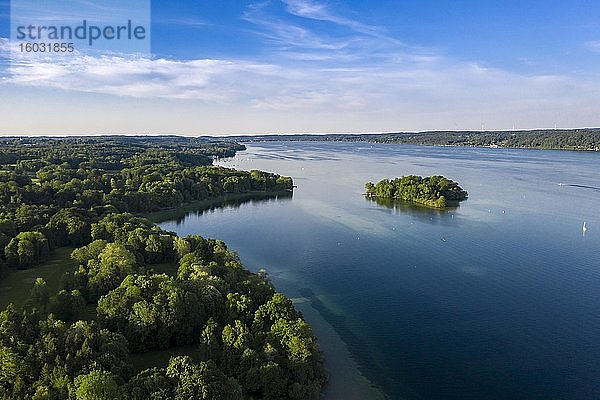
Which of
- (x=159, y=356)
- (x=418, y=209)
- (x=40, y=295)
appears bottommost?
(x=159, y=356)

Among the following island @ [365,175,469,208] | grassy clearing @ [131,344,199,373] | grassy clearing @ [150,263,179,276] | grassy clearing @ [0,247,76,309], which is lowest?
grassy clearing @ [131,344,199,373]

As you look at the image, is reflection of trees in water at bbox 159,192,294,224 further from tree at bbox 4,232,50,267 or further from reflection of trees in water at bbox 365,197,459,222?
tree at bbox 4,232,50,267

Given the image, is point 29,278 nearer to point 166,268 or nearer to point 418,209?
point 166,268

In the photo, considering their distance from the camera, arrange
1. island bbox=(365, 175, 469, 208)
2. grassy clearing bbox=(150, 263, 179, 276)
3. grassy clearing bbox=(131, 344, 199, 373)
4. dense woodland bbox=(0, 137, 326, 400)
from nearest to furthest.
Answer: dense woodland bbox=(0, 137, 326, 400)
grassy clearing bbox=(131, 344, 199, 373)
grassy clearing bbox=(150, 263, 179, 276)
island bbox=(365, 175, 469, 208)

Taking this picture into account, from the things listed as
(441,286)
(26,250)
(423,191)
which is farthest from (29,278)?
(423,191)

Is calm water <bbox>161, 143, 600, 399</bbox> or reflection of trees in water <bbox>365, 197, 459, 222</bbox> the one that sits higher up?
reflection of trees in water <bbox>365, 197, 459, 222</bbox>

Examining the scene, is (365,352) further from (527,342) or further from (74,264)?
(74,264)

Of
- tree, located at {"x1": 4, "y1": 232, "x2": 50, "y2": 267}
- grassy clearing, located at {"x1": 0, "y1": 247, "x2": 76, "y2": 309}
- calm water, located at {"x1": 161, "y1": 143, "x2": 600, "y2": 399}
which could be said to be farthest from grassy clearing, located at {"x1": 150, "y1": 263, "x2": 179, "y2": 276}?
tree, located at {"x1": 4, "y1": 232, "x2": 50, "y2": 267}

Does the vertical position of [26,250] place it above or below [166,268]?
above
